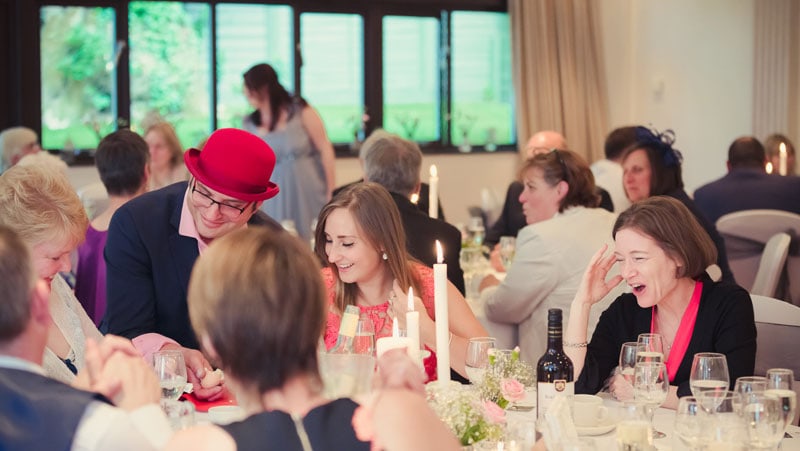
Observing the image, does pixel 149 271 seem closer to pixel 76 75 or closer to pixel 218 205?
pixel 218 205

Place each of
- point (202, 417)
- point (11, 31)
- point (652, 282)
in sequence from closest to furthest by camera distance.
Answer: point (202, 417), point (652, 282), point (11, 31)

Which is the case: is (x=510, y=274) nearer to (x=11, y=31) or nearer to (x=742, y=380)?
(x=742, y=380)

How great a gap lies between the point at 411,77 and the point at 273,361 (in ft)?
28.5

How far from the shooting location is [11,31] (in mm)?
8812

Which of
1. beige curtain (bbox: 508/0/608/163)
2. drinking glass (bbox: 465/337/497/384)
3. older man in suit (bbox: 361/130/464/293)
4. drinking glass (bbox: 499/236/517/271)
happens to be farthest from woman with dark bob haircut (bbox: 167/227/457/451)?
beige curtain (bbox: 508/0/608/163)

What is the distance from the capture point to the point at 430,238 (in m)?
4.60

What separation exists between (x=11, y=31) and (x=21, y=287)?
25.1ft

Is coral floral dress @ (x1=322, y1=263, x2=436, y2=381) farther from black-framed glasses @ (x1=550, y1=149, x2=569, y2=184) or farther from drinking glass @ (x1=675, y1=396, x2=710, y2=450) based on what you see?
black-framed glasses @ (x1=550, y1=149, x2=569, y2=184)

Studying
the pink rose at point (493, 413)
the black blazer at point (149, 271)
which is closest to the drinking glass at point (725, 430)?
the pink rose at point (493, 413)

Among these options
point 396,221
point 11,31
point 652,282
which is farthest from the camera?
point 11,31

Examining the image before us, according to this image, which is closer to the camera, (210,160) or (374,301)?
(210,160)

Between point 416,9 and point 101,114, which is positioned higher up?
point 416,9

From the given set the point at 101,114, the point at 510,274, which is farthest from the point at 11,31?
the point at 510,274

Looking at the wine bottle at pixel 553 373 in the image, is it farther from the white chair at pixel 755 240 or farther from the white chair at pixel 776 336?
the white chair at pixel 755 240
